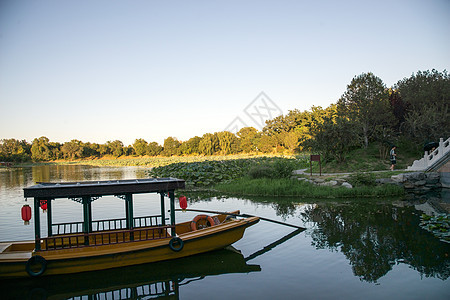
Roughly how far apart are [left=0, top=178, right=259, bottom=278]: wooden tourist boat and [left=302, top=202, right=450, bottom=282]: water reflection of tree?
268 centimetres

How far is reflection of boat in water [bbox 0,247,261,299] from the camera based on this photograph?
20.9 ft

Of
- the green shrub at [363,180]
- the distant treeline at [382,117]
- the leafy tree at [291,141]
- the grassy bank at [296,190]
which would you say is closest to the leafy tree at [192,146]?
the leafy tree at [291,141]

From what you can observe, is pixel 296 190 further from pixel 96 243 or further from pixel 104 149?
pixel 104 149

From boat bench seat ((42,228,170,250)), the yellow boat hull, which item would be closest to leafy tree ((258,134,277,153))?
the yellow boat hull

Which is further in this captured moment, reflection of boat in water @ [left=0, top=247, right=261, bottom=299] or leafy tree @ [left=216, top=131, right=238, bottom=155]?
leafy tree @ [left=216, top=131, right=238, bottom=155]

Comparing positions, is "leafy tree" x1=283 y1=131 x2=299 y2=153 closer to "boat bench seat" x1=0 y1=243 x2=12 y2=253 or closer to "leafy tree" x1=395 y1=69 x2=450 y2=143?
"leafy tree" x1=395 y1=69 x2=450 y2=143

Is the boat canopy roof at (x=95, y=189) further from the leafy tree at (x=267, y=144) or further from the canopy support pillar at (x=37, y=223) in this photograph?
the leafy tree at (x=267, y=144)

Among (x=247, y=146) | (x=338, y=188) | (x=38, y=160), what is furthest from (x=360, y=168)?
(x=38, y=160)

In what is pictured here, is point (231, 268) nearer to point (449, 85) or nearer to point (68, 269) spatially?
point (68, 269)

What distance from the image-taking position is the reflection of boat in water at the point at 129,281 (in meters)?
6.37

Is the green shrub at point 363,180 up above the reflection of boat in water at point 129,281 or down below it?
above

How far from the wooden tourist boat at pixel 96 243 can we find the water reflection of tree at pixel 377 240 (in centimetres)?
268

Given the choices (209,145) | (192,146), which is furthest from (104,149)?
(209,145)

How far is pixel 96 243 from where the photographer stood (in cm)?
763
